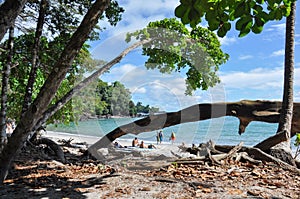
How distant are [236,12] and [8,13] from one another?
216 cm

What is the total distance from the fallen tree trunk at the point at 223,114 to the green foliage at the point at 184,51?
139 inches

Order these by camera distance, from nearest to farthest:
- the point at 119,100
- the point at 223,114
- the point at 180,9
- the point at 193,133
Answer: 1. the point at 180,9
2. the point at 223,114
3. the point at 119,100
4. the point at 193,133

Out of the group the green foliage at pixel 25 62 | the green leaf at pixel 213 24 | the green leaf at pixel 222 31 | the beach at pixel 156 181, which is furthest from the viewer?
the green foliage at pixel 25 62

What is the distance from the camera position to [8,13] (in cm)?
285

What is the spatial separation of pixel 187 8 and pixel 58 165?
5.38 meters

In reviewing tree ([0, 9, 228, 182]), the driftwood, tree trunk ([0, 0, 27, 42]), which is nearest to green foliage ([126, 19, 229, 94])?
the driftwood

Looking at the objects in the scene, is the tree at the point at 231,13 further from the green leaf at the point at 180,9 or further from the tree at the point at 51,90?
the tree at the point at 51,90

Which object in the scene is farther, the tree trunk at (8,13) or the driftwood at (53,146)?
the driftwood at (53,146)

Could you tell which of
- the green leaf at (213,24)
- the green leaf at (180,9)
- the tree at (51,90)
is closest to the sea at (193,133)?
the tree at (51,90)

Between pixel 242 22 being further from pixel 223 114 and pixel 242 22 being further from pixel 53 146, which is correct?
pixel 53 146

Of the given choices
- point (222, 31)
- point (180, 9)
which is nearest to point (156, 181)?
point (222, 31)

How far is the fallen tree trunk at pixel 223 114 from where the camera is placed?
7.55 metres

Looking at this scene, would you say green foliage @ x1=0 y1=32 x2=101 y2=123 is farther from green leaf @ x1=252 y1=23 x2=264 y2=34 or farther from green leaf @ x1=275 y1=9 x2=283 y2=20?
green leaf @ x1=275 y1=9 x2=283 y2=20

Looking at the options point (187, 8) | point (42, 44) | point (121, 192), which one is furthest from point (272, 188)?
point (42, 44)
